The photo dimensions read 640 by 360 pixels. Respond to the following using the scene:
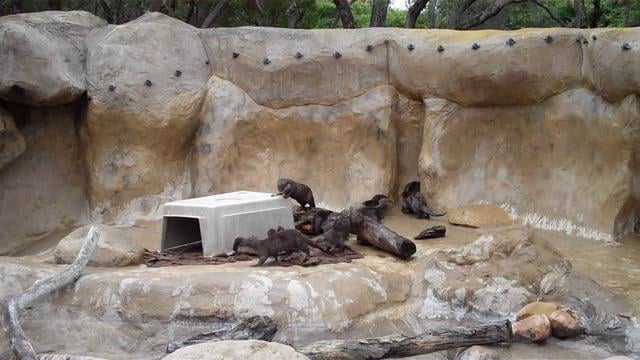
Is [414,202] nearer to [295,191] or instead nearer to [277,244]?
[295,191]

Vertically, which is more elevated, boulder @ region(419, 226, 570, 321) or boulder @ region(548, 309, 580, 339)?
boulder @ region(419, 226, 570, 321)

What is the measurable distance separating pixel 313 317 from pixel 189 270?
1.33 m

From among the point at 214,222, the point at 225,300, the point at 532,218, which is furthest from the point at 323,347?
the point at 532,218

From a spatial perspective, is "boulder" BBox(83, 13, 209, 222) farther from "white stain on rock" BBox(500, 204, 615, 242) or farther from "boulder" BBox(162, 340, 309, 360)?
"boulder" BBox(162, 340, 309, 360)

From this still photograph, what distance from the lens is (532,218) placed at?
10.1 metres

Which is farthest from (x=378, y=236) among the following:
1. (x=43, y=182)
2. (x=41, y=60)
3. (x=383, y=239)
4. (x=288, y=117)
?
(x=43, y=182)

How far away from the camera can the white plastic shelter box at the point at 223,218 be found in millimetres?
8258

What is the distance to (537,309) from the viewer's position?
7105 millimetres

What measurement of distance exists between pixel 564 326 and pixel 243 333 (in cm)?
272

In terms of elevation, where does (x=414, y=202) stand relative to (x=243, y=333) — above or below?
above

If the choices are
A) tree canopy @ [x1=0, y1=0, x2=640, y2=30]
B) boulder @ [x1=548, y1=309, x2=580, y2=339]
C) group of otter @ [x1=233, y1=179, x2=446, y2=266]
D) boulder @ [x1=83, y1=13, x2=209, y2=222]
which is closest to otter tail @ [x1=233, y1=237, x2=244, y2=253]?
group of otter @ [x1=233, y1=179, x2=446, y2=266]

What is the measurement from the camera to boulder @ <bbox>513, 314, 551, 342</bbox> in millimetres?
6758

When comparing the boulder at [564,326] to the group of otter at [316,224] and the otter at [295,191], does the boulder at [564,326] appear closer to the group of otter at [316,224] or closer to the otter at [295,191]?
the group of otter at [316,224]

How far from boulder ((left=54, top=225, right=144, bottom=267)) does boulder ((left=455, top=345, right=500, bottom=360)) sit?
332 cm
